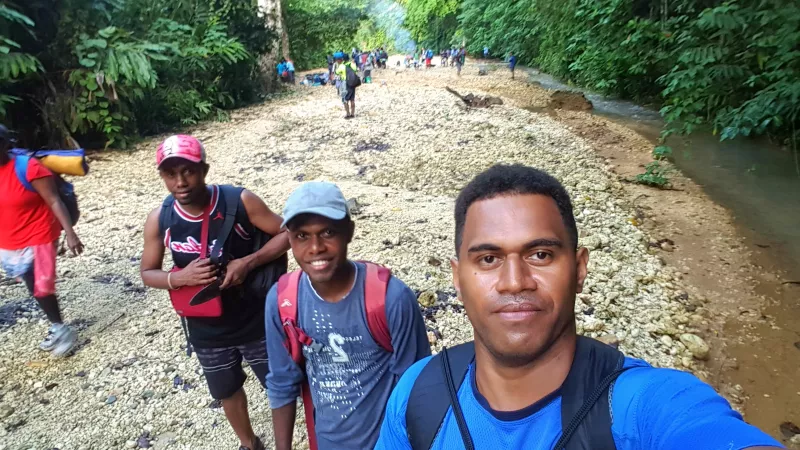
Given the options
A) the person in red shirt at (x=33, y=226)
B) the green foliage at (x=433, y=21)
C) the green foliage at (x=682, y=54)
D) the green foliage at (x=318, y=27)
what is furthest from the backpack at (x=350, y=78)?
the green foliage at (x=433, y=21)

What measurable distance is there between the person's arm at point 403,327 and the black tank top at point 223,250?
3.07ft

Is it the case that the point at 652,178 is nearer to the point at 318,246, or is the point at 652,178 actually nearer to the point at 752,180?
the point at 752,180

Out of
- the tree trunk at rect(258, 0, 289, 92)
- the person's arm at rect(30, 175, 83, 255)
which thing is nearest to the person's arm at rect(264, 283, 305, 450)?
the person's arm at rect(30, 175, 83, 255)

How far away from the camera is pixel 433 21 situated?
48.8m

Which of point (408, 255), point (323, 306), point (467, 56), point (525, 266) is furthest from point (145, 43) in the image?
point (467, 56)

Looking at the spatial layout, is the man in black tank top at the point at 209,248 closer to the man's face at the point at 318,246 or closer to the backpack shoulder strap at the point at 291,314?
the backpack shoulder strap at the point at 291,314

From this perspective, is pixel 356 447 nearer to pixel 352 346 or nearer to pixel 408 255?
pixel 352 346

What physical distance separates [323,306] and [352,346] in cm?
18

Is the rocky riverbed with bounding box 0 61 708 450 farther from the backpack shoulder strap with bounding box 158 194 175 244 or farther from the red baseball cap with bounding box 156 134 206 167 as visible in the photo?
the red baseball cap with bounding box 156 134 206 167

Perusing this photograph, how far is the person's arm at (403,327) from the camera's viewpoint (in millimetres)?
1739

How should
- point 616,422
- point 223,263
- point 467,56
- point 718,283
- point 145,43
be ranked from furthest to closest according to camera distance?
1. point 467,56
2. point 145,43
3. point 718,283
4. point 223,263
5. point 616,422

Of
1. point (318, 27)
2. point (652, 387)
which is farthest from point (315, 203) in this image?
point (318, 27)

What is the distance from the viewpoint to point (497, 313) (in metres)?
1.12

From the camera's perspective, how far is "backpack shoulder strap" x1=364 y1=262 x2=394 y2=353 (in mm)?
1748
